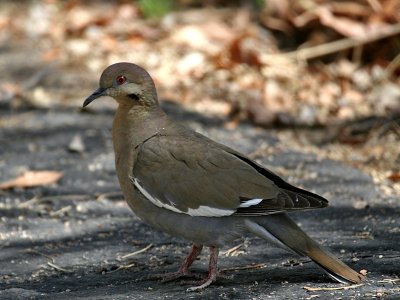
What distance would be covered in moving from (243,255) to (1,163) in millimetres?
2541

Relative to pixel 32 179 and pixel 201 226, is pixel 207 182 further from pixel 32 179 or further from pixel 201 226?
pixel 32 179

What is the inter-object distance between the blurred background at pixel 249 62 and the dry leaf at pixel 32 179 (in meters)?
1.32

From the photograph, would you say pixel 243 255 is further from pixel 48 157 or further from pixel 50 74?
pixel 50 74

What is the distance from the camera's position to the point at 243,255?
14.8 feet

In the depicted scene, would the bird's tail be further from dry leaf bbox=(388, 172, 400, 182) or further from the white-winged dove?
dry leaf bbox=(388, 172, 400, 182)

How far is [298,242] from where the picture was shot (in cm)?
388

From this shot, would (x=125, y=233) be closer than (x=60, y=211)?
Yes

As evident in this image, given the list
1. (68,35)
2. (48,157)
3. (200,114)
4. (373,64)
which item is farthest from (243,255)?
(68,35)

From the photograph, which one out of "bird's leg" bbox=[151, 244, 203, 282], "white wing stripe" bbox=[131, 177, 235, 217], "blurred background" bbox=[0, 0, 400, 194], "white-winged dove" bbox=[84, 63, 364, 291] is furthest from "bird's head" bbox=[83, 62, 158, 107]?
"blurred background" bbox=[0, 0, 400, 194]

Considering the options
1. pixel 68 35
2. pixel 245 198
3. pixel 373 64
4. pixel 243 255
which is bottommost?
pixel 243 255

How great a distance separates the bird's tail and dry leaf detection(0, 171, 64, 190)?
2.31 meters

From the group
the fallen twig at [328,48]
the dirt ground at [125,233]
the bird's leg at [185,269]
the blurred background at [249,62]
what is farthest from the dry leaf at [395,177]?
the fallen twig at [328,48]

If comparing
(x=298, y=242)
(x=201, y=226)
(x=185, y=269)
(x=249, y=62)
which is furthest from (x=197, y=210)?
(x=249, y=62)

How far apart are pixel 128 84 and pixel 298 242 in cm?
128
